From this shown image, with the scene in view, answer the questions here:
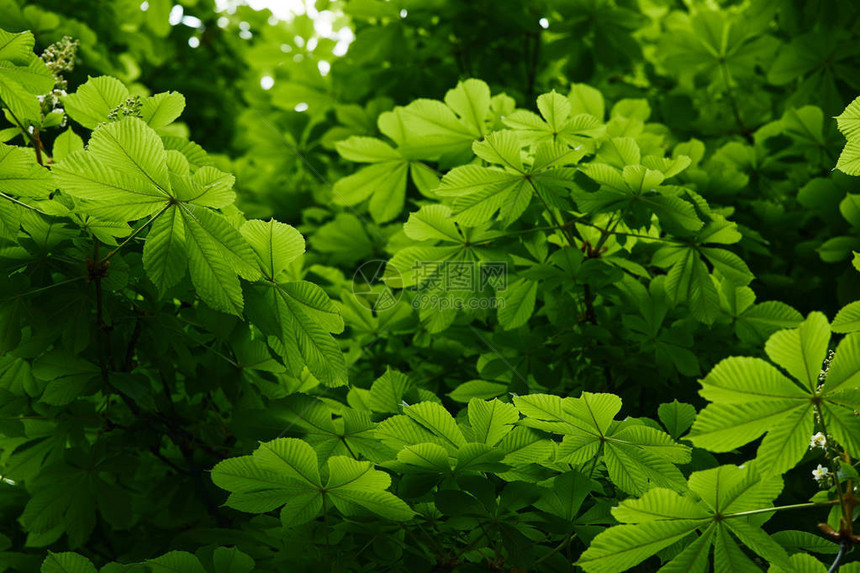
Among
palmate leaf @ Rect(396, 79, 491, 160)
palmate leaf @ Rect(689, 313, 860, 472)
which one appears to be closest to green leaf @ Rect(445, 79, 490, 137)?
palmate leaf @ Rect(396, 79, 491, 160)

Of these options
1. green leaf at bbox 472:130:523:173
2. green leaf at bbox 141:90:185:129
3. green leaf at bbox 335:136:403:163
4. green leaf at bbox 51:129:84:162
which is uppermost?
green leaf at bbox 141:90:185:129

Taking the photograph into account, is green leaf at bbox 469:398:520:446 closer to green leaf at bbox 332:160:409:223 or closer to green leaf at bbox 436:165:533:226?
green leaf at bbox 436:165:533:226

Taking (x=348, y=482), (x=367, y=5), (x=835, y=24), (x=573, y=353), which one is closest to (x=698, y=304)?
(x=573, y=353)

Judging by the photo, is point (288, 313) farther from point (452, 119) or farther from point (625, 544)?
point (452, 119)

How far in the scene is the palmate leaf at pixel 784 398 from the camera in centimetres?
100

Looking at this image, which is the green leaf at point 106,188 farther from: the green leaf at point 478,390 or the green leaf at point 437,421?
the green leaf at point 478,390

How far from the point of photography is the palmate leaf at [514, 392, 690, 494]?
130 centimetres

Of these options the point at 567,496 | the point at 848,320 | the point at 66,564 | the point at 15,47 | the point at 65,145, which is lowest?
the point at 66,564

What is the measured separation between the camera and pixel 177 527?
6.48ft

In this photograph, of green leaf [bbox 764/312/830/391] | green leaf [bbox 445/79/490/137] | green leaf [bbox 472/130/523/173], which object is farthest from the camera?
green leaf [bbox 445/79/490/137]

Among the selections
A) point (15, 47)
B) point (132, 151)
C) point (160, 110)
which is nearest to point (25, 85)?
point (15, 47)

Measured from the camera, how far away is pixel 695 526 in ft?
3.70

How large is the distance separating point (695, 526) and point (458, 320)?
983 mm

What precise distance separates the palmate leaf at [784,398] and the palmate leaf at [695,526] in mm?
99
